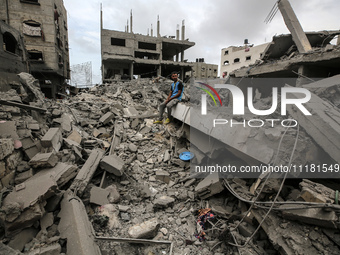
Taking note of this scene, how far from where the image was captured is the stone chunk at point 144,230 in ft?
8.91

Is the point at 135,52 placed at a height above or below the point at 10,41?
above

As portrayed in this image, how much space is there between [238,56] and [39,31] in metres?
29.7

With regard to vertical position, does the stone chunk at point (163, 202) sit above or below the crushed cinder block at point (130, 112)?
below

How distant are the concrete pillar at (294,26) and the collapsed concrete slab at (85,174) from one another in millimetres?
9411

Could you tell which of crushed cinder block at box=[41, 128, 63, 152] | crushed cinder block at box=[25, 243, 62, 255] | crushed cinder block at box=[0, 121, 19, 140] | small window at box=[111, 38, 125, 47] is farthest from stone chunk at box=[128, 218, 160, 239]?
small window at box=[111, 38, 125, 47]

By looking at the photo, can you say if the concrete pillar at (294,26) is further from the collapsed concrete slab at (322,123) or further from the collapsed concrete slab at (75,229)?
the collapsed concrete slab at (75,229)

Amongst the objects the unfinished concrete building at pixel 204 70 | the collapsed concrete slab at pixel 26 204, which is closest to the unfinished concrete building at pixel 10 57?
the collapsed concrete slab at pixel 26 204

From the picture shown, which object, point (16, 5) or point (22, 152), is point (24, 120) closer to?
point (22, 152)

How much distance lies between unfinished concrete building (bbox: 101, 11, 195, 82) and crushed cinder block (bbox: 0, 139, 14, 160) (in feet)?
67.1

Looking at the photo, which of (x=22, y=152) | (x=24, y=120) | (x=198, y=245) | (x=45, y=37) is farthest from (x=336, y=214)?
(x=45, y=37)

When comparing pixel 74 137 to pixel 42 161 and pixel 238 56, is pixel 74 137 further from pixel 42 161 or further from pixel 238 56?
pixel 238 56

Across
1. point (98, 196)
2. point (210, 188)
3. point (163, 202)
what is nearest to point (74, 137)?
point (98, 196)

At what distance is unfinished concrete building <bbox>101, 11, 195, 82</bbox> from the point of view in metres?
22.2

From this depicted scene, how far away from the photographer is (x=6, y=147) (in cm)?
293
